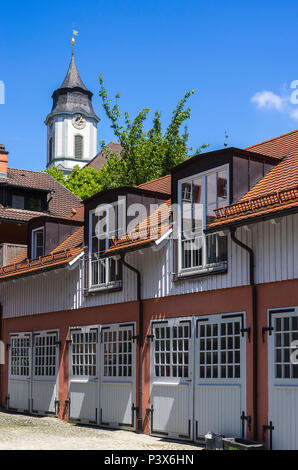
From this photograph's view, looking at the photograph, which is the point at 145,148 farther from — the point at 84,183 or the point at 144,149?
the point at 84,183

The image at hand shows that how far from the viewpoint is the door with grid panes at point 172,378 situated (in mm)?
15406

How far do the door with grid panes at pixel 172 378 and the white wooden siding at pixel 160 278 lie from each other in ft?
2.79

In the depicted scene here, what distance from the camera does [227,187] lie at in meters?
15.2

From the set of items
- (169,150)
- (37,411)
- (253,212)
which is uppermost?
(169,150)

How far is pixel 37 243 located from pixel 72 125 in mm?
76290

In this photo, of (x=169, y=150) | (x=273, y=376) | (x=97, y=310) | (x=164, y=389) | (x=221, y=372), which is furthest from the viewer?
(x=169, y=150)

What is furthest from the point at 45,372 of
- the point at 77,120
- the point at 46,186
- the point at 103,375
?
the point at 77,120

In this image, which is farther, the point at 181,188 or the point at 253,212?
the point at 181,188

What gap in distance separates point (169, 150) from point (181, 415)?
2056 cm

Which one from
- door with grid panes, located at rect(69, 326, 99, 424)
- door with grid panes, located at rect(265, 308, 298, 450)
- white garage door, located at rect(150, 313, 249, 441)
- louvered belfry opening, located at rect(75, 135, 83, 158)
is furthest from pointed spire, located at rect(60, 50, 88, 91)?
door with grid panes, located at rect(265, 308, 298, 450)

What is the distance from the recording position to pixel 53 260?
20141 millimetres

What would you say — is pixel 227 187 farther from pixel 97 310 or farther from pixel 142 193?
pixel 97 310

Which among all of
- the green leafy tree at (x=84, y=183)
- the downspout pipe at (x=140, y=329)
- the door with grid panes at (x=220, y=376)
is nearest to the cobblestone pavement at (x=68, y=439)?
the downspout pipe at (x=140, y=329)

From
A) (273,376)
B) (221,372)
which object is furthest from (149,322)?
(273,376)
